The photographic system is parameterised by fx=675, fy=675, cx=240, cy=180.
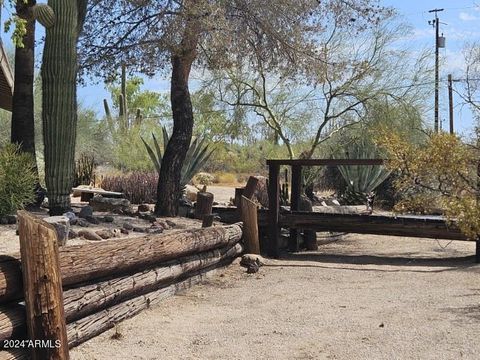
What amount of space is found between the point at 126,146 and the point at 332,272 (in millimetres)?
22608

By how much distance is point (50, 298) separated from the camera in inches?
180

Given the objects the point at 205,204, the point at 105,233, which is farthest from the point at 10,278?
the point at 205,204

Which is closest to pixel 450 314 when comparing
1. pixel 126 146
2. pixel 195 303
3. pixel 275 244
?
pixel 195 303

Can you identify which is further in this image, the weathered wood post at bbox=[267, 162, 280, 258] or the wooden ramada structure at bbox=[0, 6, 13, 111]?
the wooden ramada structure at bbox=[0, 6, 13, 111]

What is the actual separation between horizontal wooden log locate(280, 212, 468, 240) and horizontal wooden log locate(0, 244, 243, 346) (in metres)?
2.99

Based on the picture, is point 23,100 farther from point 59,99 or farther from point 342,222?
point 342,222

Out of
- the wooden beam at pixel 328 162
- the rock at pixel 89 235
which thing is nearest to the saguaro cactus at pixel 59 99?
the rock at pixel 89 235

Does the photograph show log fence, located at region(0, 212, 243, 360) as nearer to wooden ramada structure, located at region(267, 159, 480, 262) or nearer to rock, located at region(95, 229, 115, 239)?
rock, located at region(95, 229, 115, 239)

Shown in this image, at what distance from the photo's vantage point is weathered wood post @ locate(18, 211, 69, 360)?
14.8 ft

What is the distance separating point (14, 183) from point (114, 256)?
3.60m

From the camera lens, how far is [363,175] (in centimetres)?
1942

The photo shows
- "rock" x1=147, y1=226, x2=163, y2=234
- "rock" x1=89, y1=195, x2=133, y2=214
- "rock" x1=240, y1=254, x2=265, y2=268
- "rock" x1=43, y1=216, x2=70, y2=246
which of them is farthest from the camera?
"rock" x1=89, y1=195, x2=133, y2=214

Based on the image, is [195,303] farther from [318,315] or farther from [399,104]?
[399,104]

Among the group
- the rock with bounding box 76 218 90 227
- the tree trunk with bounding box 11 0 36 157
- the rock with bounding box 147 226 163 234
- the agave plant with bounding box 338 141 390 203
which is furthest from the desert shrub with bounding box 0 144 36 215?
the agave plant with bounding box 338 141 390 203
